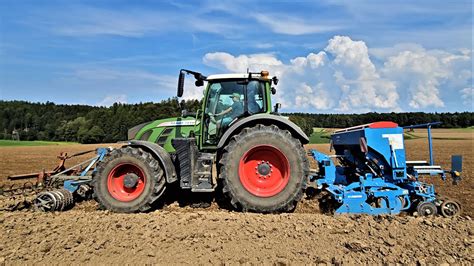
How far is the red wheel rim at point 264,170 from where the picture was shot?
557 centimetres

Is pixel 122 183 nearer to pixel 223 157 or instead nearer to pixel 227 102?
pixel 223 157

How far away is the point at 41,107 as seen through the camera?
77.8 m

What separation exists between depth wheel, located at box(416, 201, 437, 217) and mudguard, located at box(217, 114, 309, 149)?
2113 mm

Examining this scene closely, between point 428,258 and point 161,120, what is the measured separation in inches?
201

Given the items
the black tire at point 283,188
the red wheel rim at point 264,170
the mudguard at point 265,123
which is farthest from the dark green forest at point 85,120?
the black tire at point 283,188

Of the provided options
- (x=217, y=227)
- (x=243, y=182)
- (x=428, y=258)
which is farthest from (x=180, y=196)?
(x=428, y=258)

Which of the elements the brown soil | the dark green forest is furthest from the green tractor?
the dark green forest

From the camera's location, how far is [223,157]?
5574 millimetres

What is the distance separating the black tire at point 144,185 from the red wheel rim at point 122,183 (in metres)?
0.05

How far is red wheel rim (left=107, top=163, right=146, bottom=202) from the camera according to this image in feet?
19.4

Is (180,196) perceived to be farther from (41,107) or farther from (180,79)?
(41,107)

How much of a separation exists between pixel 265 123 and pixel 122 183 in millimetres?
2762

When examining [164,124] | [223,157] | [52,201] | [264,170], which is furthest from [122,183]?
[264,170]

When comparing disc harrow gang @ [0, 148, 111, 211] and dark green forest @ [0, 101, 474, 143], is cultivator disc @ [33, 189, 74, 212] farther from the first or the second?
dark green forest @ [0, 101, 474, 143]
